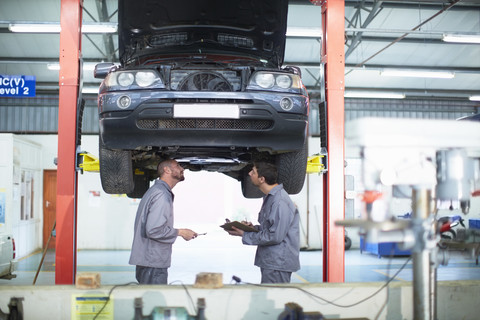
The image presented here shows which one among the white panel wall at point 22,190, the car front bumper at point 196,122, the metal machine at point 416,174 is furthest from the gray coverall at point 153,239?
the white panel wall at point 22,190

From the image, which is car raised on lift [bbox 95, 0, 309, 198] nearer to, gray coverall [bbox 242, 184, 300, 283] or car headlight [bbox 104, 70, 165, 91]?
car headlight [bbox 104, 70, 165, 91]

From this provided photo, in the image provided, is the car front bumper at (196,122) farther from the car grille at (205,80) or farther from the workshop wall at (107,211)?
the workshop wall at (107,211)

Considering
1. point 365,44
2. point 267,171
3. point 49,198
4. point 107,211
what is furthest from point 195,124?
point 49,198

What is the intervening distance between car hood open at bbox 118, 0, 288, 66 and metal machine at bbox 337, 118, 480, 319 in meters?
2.42

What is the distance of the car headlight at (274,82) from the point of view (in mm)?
2902

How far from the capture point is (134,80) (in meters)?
2.88

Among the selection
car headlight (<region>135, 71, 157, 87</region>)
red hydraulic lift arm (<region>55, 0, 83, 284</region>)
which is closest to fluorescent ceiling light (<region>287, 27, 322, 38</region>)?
red hydraulic lift arm (<region>55, 0, 83, 284</region>)

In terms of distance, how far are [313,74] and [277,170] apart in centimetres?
989

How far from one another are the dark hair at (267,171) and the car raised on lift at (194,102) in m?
0.12

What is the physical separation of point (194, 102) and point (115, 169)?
2.91 feet

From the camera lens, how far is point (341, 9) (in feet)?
12.0

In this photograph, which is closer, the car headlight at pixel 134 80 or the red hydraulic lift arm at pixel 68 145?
the car headlight at pixel 134 80

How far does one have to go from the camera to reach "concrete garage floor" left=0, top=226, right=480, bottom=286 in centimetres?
734

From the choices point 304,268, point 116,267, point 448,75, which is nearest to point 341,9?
point 304,268
